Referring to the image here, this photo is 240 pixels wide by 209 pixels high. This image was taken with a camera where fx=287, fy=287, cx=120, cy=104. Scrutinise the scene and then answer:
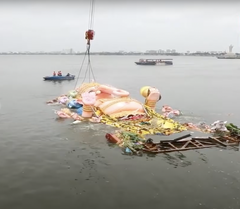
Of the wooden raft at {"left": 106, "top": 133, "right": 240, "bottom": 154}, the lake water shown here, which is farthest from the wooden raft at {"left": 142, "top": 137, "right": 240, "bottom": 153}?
the lake water

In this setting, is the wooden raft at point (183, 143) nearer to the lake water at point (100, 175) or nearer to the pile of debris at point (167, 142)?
the pile of debris at point (167, 142)

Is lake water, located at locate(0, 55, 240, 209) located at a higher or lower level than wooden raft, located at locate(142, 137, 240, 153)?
lower

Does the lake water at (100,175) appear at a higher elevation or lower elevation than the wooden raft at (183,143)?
lower

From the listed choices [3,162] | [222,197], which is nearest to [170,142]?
[222,197]

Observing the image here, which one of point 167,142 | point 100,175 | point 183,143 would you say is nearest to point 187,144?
point 183,143

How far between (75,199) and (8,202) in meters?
2.18

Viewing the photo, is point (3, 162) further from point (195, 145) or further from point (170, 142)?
point (195, 145)

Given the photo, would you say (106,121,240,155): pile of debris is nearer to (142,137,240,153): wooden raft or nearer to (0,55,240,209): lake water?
(142,137,240,153): wooden raft

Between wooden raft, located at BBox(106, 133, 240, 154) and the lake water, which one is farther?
wooden raft, located at BBox(106, 133, 240, 154)

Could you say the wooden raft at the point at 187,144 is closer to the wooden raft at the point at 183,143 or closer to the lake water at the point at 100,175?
the wooden raft at the point at 183,143

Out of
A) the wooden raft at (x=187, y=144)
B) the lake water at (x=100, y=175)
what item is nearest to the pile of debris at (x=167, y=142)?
the wooden raft at (x=187, y=144)

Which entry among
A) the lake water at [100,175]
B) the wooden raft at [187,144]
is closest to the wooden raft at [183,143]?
the wooden raft at [187,144]

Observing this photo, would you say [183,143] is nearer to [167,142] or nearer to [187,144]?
[187,144]

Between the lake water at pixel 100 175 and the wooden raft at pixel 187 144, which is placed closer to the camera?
the lake water at pixel 100 175
